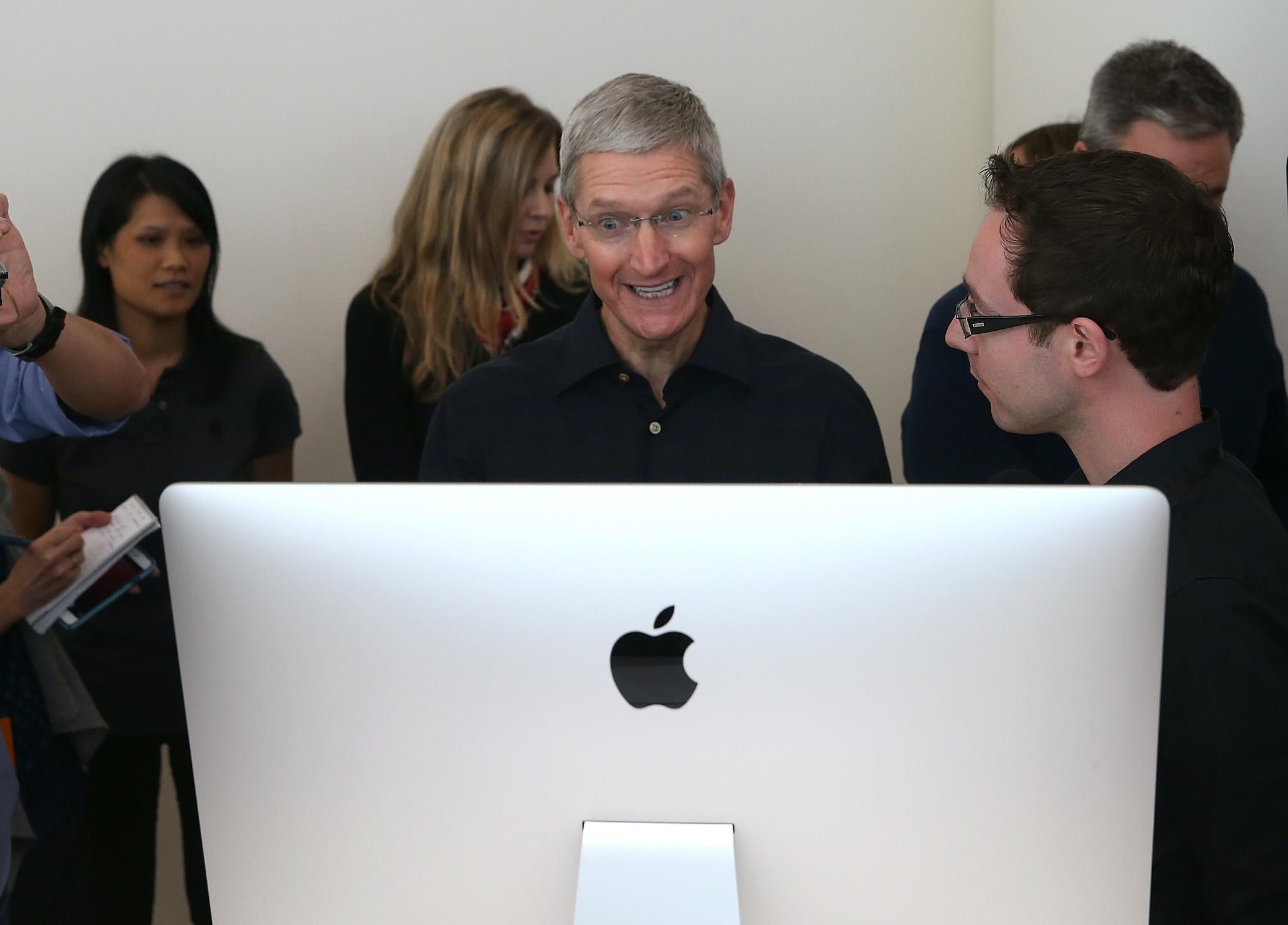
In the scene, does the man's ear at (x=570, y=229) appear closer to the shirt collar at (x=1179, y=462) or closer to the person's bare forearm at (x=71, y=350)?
the person's bare forearm at (x=71, y=350)

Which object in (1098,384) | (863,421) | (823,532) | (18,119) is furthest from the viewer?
(18,119)

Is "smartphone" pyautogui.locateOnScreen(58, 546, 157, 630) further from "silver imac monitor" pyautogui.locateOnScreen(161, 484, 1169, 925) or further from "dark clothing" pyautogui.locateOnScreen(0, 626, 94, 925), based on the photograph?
"silver imac monitor" pyautogui.locateOnScreen(161, 484, 1169, 925)

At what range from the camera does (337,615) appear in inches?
38.6

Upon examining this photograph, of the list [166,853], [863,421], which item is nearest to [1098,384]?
[863,421]

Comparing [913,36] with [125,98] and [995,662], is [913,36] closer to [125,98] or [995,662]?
[125,98]

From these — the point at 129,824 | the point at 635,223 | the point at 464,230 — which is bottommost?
the point at 129,824

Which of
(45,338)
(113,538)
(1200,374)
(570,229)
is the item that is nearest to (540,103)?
(570,229)

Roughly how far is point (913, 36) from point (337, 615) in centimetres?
316

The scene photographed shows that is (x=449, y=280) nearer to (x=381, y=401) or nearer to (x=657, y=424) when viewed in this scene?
(x=381, y=401)

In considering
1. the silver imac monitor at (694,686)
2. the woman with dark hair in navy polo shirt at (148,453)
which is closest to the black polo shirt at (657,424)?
the silver imac monitor at (694,686)

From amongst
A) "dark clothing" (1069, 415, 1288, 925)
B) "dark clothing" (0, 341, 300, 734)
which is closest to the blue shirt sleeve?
"dark clothing" (0, 341, 300, 734)

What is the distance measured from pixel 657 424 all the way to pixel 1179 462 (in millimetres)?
780

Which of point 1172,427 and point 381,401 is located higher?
point 381,401

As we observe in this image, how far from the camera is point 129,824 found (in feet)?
8.23
